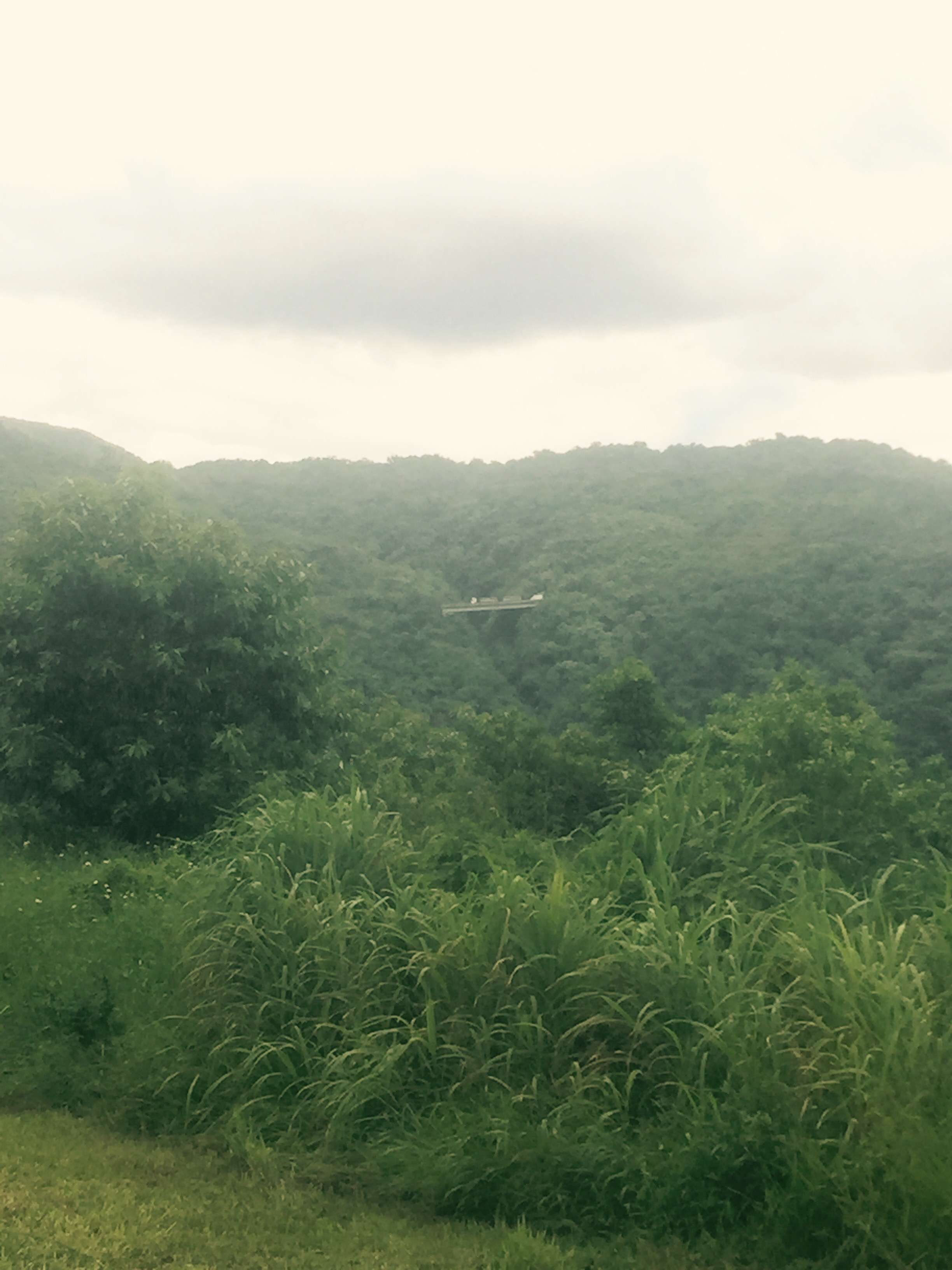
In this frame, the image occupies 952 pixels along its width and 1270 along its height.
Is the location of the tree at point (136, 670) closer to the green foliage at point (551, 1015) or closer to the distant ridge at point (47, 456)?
the green foliage at point (551, 1015)

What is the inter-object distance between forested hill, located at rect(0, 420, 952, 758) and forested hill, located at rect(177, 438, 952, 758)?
4.1 inches

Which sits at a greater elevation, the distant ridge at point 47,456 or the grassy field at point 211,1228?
the distant ridge at point 47,456

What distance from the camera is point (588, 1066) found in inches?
185

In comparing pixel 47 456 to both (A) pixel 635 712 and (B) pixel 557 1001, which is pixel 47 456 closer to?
(A) pixel 635 712

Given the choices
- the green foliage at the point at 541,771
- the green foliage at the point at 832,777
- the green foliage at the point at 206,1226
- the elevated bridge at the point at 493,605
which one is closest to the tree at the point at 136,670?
the green foliage at the point at 541,771

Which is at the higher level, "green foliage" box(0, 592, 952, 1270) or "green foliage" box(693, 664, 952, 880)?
"green foliage" box(693, 664, 952, 880)

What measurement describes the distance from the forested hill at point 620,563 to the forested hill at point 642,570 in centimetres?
10

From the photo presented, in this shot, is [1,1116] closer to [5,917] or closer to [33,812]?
[5,917]

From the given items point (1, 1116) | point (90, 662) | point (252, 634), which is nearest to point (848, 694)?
point (252, 634)

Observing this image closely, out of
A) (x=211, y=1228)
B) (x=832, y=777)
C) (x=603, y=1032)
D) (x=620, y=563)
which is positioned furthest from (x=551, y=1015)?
(x=620, y=563)

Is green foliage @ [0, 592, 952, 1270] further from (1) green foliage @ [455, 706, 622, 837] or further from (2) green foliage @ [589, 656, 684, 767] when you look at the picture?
(2) green foliage @ [589, 656, 684, 767]

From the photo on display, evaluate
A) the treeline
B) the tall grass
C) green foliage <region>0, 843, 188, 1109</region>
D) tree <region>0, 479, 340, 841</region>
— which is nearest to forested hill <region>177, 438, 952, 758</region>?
tree <region>0, 479, 340, 841</region>

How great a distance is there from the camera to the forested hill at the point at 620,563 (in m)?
32.3

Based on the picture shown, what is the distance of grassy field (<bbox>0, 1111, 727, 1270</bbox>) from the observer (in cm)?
360
